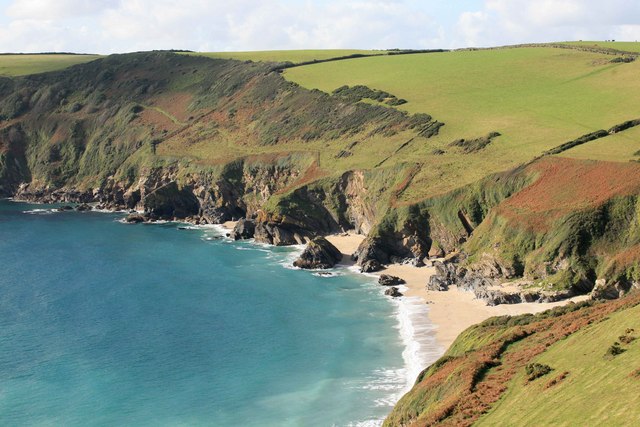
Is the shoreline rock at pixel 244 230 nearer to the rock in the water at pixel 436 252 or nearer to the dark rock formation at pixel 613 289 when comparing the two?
the rock in the water at pixel 436 252

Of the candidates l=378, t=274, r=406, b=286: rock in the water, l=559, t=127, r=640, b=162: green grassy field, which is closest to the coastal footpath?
l=378, t=274, r=406, b=286: rock in the water

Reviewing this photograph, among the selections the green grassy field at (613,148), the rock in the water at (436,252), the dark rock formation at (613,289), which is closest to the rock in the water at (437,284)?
the rock in the water at (436,252)

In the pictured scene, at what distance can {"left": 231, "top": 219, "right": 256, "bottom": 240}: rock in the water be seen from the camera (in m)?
133

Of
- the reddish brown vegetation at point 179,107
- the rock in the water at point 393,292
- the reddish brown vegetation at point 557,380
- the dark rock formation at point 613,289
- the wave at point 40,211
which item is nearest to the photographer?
the reddish brown vegetation at point 557,380

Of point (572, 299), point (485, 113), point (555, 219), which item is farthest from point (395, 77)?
point (572, 299)

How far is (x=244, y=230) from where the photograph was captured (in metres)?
133

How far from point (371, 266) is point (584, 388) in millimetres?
66349

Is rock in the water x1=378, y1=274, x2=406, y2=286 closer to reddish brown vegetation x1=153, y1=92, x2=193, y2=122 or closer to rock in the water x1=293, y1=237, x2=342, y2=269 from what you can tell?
rock in the water x1=293, y1=237, x2=342, y2=269

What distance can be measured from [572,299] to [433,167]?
4112 cm

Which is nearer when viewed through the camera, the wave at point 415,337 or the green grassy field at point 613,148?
the wave at point 415,337

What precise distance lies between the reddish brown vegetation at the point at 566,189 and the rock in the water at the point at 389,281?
16211 mm

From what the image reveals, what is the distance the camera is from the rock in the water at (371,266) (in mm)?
106312

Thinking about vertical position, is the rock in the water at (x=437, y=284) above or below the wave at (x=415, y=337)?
above

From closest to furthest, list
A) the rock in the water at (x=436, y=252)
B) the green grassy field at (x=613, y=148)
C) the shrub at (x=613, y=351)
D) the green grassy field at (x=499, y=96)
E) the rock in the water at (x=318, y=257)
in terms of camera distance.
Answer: the shrub at (x=613, y=351) → the green grassy field at (x=613, y=148) → the rock in the water at (x=436, y=252) → the rock in the water at (x=318, y=257) → the green grassy field at (x=499, y=96)
